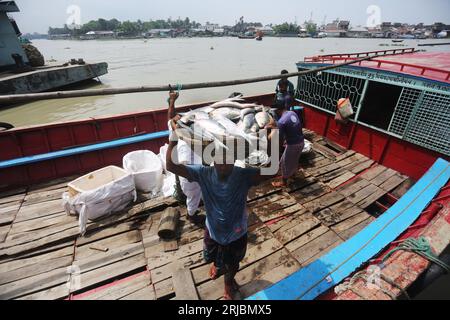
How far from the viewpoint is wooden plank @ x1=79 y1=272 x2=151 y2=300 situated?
2.90 metres

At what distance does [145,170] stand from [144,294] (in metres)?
→ 2.32

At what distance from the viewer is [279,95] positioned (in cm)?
530

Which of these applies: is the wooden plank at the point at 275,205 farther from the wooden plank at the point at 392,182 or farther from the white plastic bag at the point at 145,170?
the wooden plank at the point at 392,182

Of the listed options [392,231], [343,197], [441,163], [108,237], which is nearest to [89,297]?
[108,237]

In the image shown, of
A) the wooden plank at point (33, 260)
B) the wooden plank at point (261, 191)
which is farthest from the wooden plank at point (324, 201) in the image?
the wooden plank at point (33, 260)

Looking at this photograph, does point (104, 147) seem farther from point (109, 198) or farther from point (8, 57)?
point (8, 57)

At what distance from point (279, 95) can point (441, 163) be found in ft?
11.5

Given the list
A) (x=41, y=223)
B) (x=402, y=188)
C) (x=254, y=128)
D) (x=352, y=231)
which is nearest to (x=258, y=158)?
(x=254, y=128)

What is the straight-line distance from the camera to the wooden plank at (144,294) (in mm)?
2891

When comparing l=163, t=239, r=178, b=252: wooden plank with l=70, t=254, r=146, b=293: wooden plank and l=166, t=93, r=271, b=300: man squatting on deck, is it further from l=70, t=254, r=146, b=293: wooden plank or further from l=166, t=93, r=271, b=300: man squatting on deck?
l=166, t=93, r=271, b=300: man squatting on deck

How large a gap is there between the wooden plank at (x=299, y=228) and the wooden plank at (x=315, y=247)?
22 cm

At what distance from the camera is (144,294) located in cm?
294

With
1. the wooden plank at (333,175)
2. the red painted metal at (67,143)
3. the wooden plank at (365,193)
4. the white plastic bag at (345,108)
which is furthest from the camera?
the white plastic bag at (345,108)

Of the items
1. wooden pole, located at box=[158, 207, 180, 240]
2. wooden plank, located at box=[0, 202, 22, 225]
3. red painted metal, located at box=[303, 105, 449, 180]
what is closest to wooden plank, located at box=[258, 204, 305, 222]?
wooden pole, located at box=[158, 207, 180, 240]
